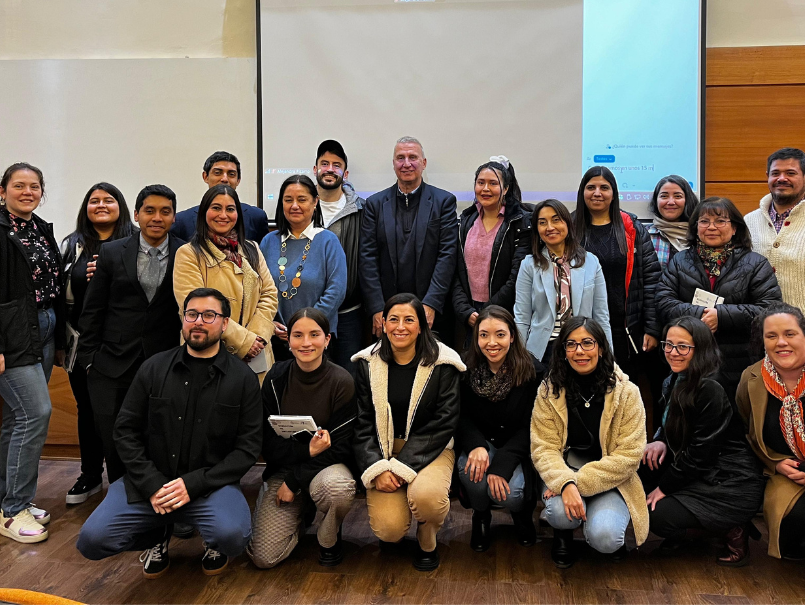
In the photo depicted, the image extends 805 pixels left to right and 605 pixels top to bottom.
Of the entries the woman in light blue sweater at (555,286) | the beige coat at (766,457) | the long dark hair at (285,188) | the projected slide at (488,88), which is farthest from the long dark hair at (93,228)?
the beige coat at (766,457)

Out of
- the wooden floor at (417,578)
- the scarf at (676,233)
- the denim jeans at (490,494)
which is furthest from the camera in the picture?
the scarf at (676,233)

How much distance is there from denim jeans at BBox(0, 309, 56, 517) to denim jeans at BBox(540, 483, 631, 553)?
2.17 metres

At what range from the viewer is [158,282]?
113 inches

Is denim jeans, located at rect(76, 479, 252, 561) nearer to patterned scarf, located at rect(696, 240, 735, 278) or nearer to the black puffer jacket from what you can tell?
the black puffer jacket

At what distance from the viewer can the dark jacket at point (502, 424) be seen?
8.71ft

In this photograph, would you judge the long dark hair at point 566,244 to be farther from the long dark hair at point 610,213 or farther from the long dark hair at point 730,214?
the long dark hair at point 730,214

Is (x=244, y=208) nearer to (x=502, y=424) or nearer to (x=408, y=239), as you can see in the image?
(x=408, y=239)

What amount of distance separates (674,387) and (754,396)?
298 mm

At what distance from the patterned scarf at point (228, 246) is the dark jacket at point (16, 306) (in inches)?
31.1

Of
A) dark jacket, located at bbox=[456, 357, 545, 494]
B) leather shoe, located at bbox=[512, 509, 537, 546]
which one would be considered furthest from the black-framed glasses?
leather shoe, located at bbox=[512, 509, 537, 546]

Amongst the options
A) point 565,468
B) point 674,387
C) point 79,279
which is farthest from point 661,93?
point 79,279

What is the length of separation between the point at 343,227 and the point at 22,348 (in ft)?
5.20

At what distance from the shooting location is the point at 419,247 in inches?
130

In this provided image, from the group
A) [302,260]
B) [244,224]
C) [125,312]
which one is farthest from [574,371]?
[125,312]
